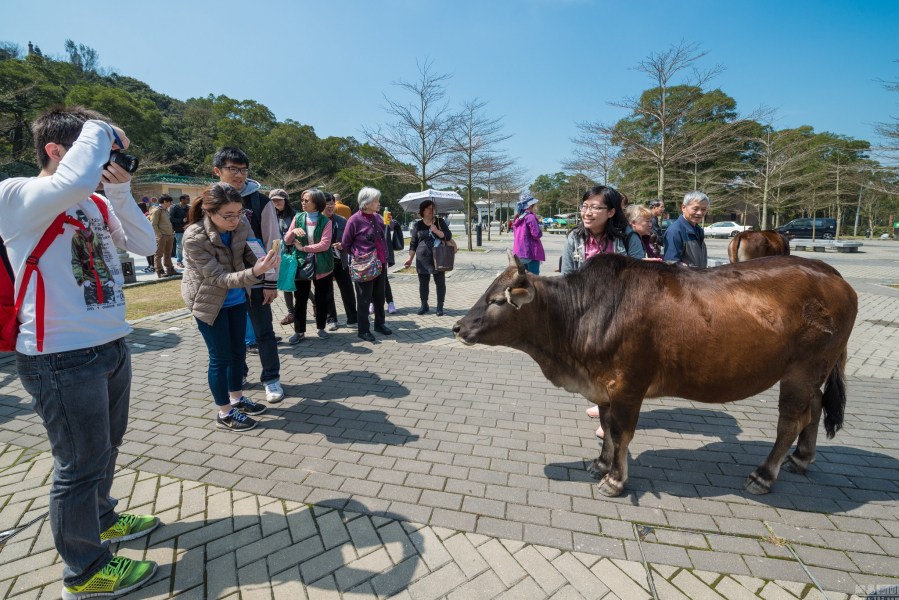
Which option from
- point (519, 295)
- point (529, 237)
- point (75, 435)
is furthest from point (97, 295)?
point (529, 237)

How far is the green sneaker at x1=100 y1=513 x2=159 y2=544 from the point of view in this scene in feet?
8.76

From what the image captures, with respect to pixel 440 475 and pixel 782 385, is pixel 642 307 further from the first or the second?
pixel 440 475

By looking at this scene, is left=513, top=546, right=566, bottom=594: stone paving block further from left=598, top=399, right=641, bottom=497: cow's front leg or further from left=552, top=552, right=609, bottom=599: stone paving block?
left=598, top=399, right=641, bottom=497: cow's front leg

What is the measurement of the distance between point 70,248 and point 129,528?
1783 millimetres

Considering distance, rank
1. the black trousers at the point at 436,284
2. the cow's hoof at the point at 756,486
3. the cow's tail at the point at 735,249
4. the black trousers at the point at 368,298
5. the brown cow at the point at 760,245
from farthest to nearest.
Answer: the black trousers at the point at 436,284, the black trousers at the point at 368,298, the cow's tail at the point at 735,249, the brown cow at the point at 760,245, the cow's hoof at the point at 756,486

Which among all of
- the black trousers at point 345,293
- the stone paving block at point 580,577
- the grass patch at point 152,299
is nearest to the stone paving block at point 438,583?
the stone paving block at point 580,577

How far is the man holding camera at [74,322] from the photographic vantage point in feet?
6.33

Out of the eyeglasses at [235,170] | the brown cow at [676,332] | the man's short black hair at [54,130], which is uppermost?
the eyeglasses at [235,170]

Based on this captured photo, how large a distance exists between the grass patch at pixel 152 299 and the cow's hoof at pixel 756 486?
9.07 meters

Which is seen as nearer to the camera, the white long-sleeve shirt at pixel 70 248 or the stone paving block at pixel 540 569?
the white long-sleeve shirt at pixel 70 248

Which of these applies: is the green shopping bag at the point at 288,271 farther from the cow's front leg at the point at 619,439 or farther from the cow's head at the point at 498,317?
the cow's front leg at the point at 619,439

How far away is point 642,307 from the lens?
3.05m

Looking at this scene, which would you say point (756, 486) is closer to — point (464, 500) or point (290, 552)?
point (464, 500)

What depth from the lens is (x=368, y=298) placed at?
7.09 metres
